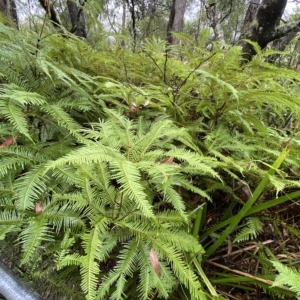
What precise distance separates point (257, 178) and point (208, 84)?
0.57 meters

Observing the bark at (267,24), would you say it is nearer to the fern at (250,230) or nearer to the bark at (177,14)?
the fern at (250,230)

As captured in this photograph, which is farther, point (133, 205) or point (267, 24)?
point (267, 24)

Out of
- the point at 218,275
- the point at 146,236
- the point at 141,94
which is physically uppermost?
the point at 141,94

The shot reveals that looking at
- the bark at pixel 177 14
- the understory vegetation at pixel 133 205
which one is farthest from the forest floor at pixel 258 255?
the bark at pixel 177 14

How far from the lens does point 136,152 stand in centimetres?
96

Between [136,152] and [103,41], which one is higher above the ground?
[103,41]

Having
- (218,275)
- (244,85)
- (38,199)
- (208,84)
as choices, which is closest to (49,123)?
(38,199)

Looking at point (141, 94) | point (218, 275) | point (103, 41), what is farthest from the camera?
point (103, 41)

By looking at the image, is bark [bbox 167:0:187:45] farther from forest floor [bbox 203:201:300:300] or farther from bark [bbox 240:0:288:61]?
forest floor [bbox 203:201:300:300]

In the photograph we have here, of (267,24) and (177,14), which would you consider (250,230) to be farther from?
Answer: (177,14)

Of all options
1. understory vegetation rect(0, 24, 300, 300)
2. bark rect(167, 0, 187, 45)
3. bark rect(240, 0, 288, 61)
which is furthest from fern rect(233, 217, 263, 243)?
bark rect(167, 0, 187, 45)

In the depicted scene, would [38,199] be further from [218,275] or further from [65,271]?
→ [218,275]

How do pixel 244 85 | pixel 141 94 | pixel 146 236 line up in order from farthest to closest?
pixel 244 85 < pixel 141 94 < pixel 146 236

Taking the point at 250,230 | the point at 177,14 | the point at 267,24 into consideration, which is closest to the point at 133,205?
the point at 250,230
